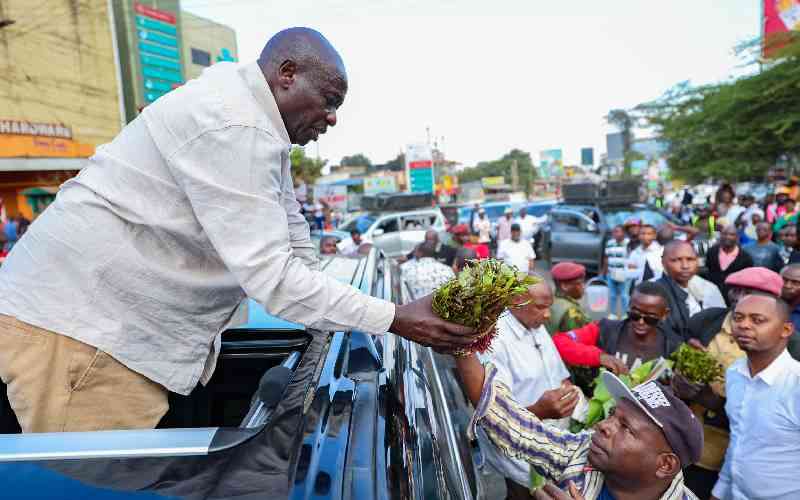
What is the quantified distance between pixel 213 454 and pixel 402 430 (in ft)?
1.53

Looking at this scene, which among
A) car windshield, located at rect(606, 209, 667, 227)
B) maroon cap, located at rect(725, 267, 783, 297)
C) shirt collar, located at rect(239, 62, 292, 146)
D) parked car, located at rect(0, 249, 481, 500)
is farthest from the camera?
car windshield, located at rect(606, 209, 667, 227)

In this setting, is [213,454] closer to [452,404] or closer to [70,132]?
[452,404]

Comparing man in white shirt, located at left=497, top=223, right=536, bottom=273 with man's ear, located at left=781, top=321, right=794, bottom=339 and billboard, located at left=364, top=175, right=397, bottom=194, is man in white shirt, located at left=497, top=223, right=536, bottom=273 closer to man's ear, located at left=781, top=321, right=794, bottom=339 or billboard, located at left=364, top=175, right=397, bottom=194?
man's ear, located at left=781, top=321, right=794, bottom=339

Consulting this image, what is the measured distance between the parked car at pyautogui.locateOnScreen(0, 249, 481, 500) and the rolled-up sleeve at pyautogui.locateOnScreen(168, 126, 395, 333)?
221 mm

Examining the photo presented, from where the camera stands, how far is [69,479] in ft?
3.55

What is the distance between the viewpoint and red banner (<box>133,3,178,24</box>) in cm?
2384

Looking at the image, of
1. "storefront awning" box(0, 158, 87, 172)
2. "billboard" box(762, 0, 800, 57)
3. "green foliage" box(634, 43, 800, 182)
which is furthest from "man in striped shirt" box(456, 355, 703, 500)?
"billboard" box(762, 0, 800, 57)

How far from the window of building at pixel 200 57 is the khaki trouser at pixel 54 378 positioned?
30629 mm

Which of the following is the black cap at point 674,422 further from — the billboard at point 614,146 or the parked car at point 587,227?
the billboard at point 614,146

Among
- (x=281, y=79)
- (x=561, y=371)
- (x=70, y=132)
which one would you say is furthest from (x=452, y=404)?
(x=70, y=132)

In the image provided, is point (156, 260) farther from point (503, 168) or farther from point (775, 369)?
point (503, 168)

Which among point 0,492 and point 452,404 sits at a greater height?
point 0,492

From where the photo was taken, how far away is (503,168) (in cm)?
8662

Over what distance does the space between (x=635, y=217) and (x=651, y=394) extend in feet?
33.6
